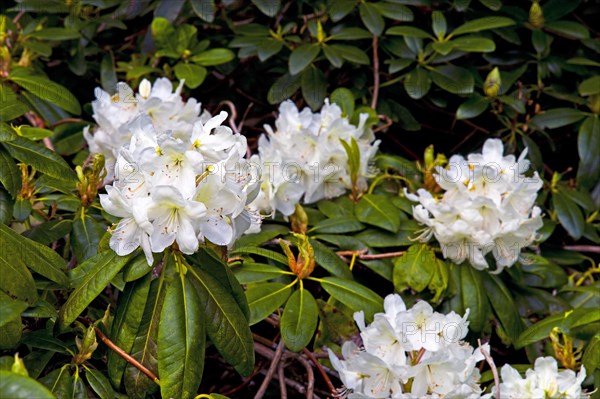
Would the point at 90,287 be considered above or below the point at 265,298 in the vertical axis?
above

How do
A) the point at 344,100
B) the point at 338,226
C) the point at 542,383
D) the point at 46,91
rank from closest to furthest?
the point at 542,383, the point at 338,226, the point at 46,91, the point at 344,100

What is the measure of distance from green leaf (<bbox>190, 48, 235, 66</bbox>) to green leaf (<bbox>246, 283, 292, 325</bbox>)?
3.07 ft

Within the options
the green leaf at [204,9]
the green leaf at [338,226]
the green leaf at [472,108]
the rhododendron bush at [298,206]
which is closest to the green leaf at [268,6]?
the rhododendron bush at [298,206]

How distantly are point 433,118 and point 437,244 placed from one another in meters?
0.94

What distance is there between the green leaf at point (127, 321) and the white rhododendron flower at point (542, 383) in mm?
686

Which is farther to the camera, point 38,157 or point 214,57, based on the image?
point 214,57

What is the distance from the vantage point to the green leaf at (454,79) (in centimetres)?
222

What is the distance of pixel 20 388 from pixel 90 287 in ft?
1.31

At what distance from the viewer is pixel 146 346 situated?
4.28 ft

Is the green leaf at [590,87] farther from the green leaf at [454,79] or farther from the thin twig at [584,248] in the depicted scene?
the thin twig at [584,248]

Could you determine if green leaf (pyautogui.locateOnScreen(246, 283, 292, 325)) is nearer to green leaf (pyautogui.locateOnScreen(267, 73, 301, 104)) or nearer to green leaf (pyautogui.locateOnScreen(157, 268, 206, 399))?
green leaf (pyautogui.locateOnScreen(157, 268, 206, 399))

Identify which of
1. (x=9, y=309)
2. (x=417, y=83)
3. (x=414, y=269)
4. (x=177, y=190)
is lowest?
(x=414, y=269)

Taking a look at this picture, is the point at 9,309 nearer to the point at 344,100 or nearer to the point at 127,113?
the point at 127,113

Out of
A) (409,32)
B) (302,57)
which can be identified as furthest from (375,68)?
(302,57)
